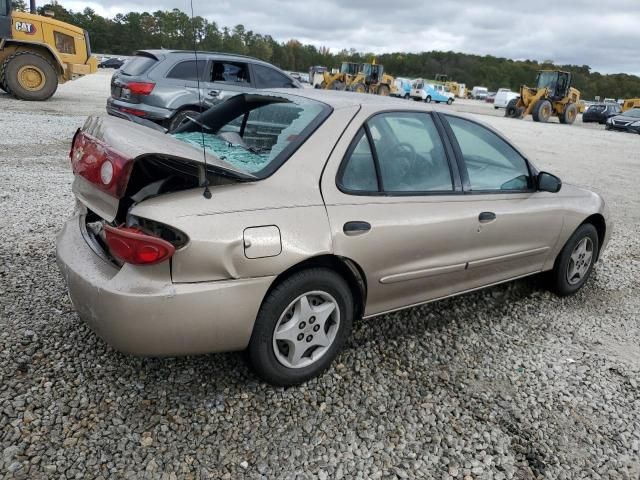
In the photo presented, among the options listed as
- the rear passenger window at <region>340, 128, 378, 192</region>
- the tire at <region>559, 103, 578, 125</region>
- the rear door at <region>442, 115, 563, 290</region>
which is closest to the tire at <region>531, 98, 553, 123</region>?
the tire at <region>559, 103, 578, 125</region>

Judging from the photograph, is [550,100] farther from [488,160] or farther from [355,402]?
[355,402]

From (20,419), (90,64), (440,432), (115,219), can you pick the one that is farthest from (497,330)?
(90,64)

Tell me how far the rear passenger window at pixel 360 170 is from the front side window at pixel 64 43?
46.7 ft

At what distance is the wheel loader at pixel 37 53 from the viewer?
1337 cm

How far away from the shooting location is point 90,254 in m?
2.51

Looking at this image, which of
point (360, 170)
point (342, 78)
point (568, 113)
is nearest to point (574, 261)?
point (360, 170)

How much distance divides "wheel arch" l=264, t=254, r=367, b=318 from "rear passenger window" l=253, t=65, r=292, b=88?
7318mm

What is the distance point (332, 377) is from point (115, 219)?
4.59ft

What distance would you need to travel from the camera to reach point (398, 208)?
287 cm

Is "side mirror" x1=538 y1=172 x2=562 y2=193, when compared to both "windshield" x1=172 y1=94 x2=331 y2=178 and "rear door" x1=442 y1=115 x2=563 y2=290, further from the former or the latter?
"windshield" x1=172 y1=94 x2=331 y2=178

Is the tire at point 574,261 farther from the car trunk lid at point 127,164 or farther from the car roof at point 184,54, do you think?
the car roof at point 184,54

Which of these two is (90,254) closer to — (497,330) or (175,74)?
(497,330)

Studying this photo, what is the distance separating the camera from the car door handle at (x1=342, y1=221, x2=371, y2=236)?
8.57 ft

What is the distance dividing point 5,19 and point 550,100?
25.0 metres
